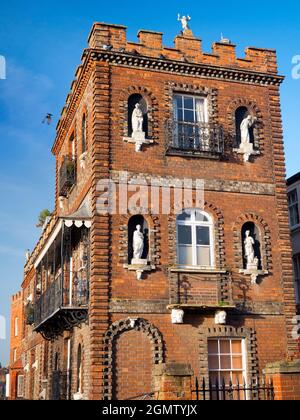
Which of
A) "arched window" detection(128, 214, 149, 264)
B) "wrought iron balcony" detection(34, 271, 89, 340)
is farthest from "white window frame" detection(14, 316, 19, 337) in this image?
"arched window" detection(128, 214, 149, 264)

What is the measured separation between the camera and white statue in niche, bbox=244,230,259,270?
1847 centimetres

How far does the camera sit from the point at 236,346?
58.7 feet

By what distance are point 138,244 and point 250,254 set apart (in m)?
3.56

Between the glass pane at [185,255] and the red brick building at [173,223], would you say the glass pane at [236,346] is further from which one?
the glass pane at [185,255]

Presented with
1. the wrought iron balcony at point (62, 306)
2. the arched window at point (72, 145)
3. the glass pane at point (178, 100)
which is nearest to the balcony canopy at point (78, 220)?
the wrought iron balcony at point (62, 306)

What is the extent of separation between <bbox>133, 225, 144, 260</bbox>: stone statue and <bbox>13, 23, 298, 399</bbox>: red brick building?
33 millimetres

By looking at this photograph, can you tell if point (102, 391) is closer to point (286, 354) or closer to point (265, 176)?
point (286, 354)

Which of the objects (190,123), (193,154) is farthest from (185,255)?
(190,123)

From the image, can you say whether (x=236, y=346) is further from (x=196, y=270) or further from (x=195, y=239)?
(x=195, y=239)

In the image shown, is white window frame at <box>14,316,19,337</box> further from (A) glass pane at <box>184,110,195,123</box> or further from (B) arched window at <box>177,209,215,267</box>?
(A) glass pane at <box>184,110,195,123</box>

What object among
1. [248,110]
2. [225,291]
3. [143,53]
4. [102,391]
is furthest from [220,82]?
[102,391]

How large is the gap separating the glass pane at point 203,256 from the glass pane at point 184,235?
387 mm

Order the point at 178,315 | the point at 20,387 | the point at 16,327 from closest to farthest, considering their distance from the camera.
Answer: the point at 178,315
the point at 20,387
the point at 16,327
